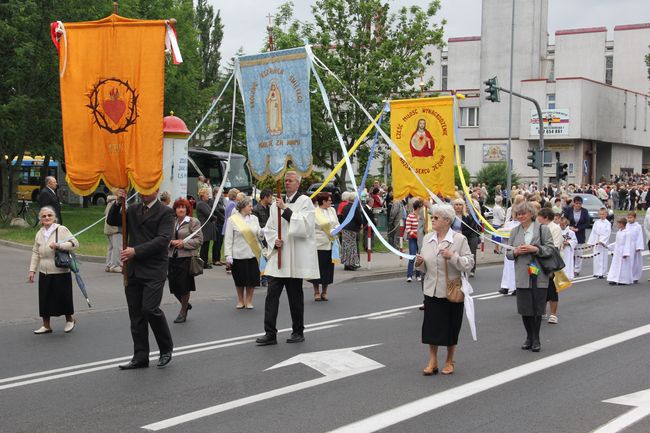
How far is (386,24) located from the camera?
29.4m

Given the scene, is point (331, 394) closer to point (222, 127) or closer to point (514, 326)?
point (514, 326)

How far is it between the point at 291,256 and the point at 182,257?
2498 mm

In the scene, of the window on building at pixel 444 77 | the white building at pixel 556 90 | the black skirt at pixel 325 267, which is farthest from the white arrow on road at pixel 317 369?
the window on building at pixel 444 77

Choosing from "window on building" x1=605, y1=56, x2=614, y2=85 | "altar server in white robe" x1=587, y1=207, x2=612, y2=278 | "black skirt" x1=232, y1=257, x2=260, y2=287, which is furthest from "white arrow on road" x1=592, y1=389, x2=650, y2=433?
"window on building" x1=605, y1=56, x2=614, y2=85

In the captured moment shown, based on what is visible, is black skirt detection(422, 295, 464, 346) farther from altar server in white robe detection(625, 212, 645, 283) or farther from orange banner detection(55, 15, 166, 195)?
altar server in white robe detection(625, 212, 645, 283)

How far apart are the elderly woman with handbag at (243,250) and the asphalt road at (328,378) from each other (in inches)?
21.2

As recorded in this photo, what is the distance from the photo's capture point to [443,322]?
8.46 metres

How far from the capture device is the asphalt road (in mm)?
6906

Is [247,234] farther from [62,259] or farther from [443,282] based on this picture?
[443,282]

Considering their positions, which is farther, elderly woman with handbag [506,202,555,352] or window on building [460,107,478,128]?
window on building [460,107,478,128]

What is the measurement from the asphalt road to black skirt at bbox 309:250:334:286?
5.04ft

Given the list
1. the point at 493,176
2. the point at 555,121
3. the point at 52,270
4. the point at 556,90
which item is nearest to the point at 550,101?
the point at 556,90

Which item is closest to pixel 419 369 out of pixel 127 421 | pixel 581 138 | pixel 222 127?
pixel 127 421

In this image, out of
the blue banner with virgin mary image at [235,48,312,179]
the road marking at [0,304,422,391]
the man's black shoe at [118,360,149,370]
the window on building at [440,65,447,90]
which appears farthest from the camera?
the window on building at [440,65,447,90]
